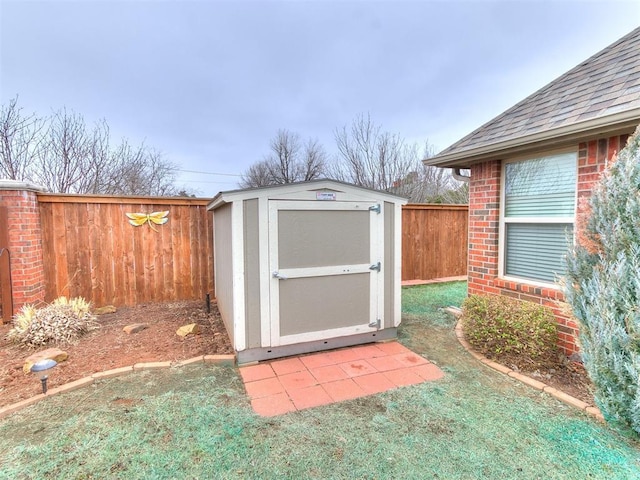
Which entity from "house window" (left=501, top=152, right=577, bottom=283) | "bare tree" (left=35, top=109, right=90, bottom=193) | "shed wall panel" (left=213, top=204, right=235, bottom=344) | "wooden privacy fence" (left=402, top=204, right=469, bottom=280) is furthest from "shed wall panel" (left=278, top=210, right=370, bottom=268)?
"bare tree" (left=35, top=109, right=90, bottom=193)

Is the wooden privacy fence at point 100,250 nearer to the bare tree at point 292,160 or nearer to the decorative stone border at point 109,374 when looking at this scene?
the decorative stone border at point 109,374

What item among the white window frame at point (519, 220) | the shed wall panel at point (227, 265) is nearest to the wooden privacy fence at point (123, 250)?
the shed wall panel at point (227, 265)

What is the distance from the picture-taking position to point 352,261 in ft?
12.5

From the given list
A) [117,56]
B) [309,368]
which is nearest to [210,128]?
[117,56]

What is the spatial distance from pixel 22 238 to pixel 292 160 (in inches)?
567

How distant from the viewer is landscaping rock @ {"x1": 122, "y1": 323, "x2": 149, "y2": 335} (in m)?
4.27

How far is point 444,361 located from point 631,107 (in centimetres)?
276

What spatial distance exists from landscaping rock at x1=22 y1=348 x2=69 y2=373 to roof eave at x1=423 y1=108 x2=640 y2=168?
16.4 ft

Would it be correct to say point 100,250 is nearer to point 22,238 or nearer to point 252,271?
point 22,238

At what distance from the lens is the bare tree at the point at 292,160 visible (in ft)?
56.6

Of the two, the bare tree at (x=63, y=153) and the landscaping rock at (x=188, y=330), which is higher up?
the bare tree at (x=63, y=153)

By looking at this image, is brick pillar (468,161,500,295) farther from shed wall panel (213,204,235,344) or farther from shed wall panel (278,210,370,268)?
shed wall panel (213,204,235,344)

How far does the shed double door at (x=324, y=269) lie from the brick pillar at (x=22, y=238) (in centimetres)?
369

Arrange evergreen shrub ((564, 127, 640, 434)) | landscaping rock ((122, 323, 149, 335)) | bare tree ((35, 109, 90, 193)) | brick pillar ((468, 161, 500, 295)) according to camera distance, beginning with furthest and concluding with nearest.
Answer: bare tree ((35, 109, 90, 193)) → landscaping rock ((122, 323, 149, 335)) → brick pillar ((468, 161, 500, 295)) → evergreen shrub ((564, 127, 640, 434))
